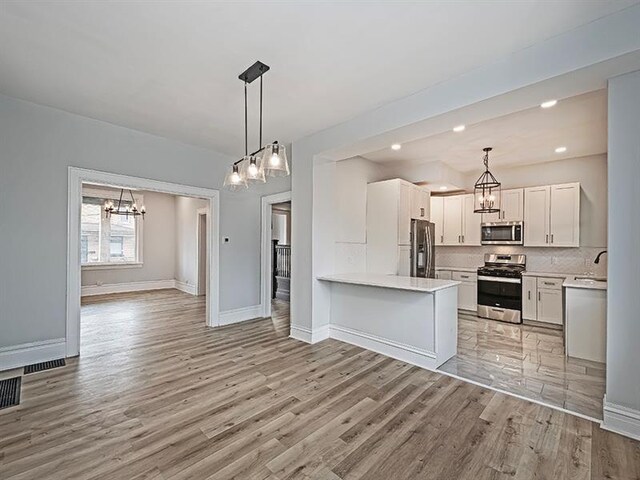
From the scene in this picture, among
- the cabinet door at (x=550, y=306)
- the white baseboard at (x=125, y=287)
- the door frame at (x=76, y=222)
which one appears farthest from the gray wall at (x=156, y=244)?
the cabinet door at (x=550, y=306)

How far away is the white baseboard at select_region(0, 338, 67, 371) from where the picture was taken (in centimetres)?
321

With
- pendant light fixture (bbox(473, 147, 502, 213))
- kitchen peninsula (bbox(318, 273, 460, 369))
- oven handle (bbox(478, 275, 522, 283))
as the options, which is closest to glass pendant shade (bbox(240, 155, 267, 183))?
kitchen peninsula (bbox(318, 273, 460, 369))

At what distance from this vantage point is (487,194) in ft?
19.4

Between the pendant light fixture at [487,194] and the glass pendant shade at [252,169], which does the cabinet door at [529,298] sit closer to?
the pendant light fixture at [487,194]

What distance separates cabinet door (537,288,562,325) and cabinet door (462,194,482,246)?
1.45 metres

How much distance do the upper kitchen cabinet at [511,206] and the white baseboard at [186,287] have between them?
7352 mm

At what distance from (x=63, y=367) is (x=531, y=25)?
5.34 m

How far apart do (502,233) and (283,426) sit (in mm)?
5354

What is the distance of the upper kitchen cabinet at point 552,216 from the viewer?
16.5 feet

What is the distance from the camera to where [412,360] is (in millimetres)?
3467

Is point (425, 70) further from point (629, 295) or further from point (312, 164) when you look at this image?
point (629, 295)

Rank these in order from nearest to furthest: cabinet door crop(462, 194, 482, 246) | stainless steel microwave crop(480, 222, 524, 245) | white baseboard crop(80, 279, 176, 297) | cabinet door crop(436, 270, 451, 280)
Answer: stainless steel microwave crop(480, 222, 524, 245) → cabinet door crop(462, 194, 482, 246) → cabinet door crop(436, 270, 451, 280) → white baseboard crop(80, 279, 176, 297)

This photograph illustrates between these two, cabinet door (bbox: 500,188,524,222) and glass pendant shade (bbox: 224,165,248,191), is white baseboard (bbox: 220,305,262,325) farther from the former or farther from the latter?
cabinet door (bbox: 500,188,524,222)

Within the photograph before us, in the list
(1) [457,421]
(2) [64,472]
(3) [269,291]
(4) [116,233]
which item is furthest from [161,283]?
(1) [457,421]
